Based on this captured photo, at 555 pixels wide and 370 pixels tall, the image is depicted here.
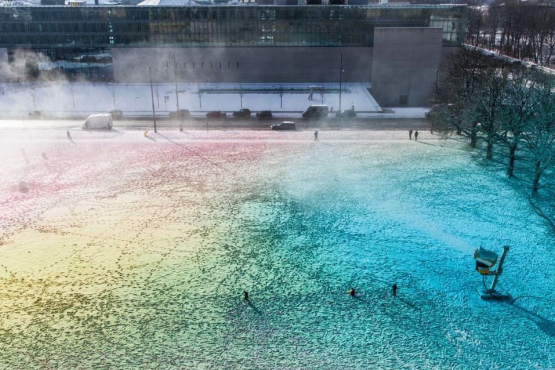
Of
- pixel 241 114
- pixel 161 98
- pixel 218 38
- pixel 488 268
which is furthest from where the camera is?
pixel 218 38

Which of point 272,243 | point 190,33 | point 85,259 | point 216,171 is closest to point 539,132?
point 272,243

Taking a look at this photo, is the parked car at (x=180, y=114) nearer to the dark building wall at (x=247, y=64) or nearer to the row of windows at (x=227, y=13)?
the dark building wall at (x=247, y=64)

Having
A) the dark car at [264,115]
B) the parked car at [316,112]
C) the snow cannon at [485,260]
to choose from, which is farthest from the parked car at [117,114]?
the snow cannon at [485,260]

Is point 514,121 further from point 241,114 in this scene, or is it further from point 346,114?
point 241,114

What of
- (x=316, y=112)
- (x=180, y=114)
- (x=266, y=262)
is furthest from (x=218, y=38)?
(x=266, y=262)

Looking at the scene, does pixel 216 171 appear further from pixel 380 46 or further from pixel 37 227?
pixel 380 46

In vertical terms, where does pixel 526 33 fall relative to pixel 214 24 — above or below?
below
